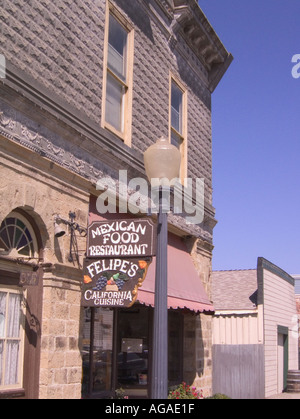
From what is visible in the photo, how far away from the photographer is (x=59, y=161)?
9.19 meters

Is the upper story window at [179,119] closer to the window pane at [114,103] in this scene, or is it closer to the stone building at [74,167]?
the stone building at [74,167]

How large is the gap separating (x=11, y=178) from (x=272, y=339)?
15.1 meters

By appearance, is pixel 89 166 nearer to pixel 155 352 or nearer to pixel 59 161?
pixel 59 161

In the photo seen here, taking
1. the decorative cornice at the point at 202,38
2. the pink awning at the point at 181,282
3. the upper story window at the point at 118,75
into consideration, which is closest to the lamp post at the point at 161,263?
the pink awning at the point at 181,282

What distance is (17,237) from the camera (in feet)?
28.3

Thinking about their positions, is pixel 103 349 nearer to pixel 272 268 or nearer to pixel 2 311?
pixel 2 311

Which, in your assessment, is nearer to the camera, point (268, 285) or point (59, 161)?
point (59, 161)

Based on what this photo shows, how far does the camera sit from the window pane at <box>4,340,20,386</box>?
26.7ft

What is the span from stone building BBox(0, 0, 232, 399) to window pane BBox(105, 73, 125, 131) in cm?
4

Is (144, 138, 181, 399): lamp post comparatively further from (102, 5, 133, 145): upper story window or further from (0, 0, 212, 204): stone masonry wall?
(102, 5, 133, 145): upper story window

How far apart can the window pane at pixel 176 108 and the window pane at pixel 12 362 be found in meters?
7.68

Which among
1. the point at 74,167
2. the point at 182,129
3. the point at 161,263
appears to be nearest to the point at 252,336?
the point at 182,129

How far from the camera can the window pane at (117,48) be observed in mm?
11670
